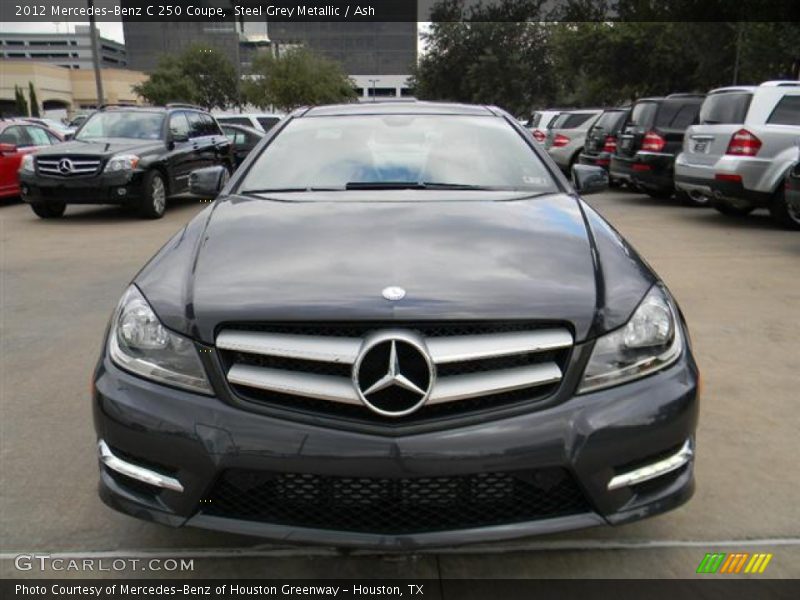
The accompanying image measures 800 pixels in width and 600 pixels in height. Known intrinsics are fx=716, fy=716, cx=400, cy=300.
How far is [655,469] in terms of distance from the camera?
2.18 m

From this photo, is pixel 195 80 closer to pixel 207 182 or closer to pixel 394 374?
pixel 207 182

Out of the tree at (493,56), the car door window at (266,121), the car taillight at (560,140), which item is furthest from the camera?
the tree at (493,56)

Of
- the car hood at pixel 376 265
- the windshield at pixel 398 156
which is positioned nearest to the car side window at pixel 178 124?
the windshield at pixel 398 156

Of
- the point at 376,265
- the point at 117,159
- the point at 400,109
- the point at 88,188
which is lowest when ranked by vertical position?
the point at 88,188

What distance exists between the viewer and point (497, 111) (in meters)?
4.17

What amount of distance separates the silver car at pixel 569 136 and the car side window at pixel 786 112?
285 inches

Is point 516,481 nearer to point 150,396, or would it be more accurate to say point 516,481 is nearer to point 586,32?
point 150,396

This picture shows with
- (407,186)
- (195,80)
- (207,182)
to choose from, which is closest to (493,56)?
(195,80)

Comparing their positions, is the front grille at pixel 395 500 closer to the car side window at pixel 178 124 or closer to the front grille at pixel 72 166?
the front grille at pixel 72 166

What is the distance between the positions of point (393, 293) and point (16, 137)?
13444mm

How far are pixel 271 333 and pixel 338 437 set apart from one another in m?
0.38

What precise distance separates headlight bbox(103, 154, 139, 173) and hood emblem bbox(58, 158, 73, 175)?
1.76 ft

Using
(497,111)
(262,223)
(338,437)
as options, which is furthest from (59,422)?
(497,111)

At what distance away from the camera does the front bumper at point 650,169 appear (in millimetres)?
11820
